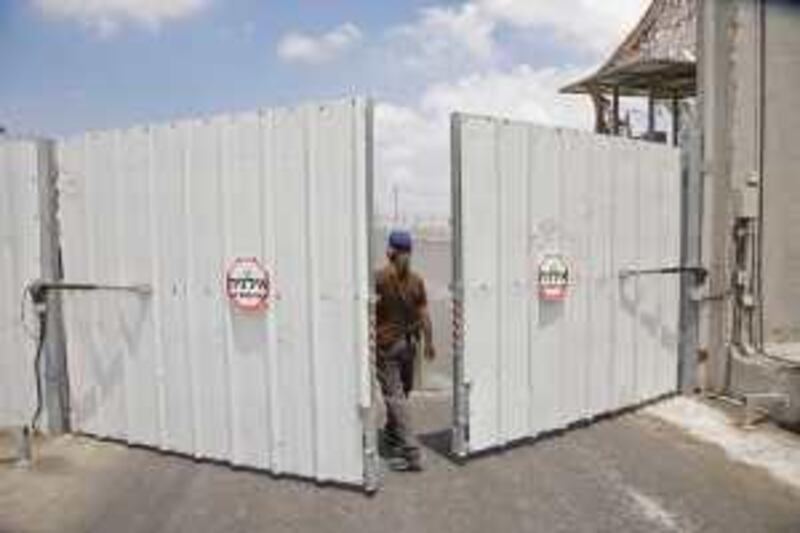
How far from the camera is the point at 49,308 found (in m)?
8.15

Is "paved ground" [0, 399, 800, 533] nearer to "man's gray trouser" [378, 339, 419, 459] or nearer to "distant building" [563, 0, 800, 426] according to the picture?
"man's gray trouser" [378, 339, 419, 459]

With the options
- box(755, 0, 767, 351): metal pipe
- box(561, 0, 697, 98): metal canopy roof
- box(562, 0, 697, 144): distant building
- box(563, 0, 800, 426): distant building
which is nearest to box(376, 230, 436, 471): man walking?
box(563, 0, 800, 426): distant building

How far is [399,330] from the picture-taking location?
7090mm

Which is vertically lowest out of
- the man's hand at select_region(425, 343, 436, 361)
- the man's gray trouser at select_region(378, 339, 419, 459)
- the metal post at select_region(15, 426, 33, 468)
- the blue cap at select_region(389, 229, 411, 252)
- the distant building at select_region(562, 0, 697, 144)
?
the metal post at select_region(15, 426, 33, 468)

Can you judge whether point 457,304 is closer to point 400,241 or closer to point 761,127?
point 400,241

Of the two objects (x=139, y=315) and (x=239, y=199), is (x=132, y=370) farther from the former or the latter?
(x=239, y=199)

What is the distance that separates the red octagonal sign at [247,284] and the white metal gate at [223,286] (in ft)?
0.18

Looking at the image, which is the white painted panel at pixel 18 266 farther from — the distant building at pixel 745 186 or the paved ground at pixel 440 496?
the distant building at pixel 745 186

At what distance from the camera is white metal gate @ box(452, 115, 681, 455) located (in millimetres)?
7174

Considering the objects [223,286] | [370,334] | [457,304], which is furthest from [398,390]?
[223,286]

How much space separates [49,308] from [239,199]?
2539 mm

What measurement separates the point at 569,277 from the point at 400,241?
6.32ft

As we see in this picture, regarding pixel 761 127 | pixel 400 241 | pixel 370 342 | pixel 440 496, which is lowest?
pixel 440 496

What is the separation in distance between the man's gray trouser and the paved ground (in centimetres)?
28
